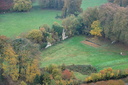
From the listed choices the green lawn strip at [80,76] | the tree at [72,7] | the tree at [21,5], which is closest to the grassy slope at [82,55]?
the green lawn strip at [80,76]

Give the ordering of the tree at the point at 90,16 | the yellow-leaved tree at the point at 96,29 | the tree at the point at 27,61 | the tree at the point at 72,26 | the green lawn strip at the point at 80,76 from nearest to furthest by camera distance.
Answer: the tree at the point at 27,61 < the green lawn strip at the point at 80,76 < the yellow-leaved tree at the point at 96,29 < the tree at the point at 90,16 < the tree at the point at 72,26

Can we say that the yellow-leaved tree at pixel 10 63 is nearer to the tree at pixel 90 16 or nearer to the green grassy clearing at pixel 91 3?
the tree at pixel 90 16

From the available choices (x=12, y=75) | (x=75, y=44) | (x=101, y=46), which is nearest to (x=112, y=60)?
(x=101, y=46)

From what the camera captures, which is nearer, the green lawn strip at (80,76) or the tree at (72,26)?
the green lawn strip at (80,76)

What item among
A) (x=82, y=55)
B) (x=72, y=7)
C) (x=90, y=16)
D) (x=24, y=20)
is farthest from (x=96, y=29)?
(x=24, y=20)

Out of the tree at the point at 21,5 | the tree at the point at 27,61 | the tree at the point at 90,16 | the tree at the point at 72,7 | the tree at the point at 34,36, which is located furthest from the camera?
the tree at the point at 21,5

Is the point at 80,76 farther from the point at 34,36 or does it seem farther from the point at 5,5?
the point at 5,5
